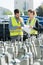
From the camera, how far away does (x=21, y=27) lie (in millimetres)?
4676

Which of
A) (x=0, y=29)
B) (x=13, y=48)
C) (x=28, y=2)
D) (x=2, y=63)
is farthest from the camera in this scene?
(x=28, y=2)

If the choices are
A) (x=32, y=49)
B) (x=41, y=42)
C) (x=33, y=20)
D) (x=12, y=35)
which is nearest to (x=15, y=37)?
(x=12, y=35)

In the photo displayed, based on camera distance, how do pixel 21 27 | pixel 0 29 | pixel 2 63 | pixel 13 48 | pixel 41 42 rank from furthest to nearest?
pixel 0 29 → pixel 21 27 → pixel 41 42 → pixel 13 48 → pixel 2 63

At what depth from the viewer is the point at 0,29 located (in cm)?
731

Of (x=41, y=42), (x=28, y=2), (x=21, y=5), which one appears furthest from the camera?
(x=28, y=2)

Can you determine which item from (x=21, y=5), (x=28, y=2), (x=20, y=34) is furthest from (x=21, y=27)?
(x=28, y=2)

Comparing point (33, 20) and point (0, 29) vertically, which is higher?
point (33, 20)

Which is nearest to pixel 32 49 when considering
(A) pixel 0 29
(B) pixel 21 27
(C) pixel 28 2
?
(B) pixel 21 27

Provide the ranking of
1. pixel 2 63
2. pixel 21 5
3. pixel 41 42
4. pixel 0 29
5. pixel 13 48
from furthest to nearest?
pixel 21 5
pixel 0 29
pixel 41 42
pixel 13 48
pixel 2 63

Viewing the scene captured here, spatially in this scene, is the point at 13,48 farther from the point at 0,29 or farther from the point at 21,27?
the point at 0,29

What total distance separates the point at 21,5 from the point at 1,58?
189ft

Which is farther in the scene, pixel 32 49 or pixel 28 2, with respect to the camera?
pixel 28 2

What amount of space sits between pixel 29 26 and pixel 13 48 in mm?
1580

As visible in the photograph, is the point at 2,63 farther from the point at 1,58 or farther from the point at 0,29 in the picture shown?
the point at 0,29
